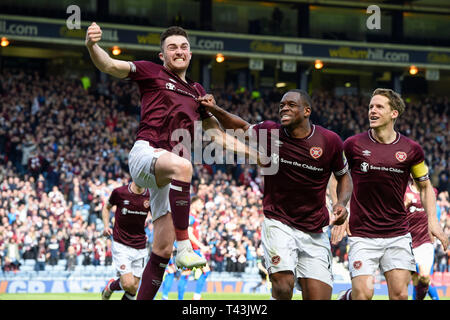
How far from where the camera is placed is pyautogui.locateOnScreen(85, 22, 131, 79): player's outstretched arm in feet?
25.5

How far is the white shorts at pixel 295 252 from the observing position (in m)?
8.69

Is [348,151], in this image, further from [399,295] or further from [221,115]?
[221,115]

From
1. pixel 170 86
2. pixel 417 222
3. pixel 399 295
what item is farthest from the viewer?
pixel 417 222

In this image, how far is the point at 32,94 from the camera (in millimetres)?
29203

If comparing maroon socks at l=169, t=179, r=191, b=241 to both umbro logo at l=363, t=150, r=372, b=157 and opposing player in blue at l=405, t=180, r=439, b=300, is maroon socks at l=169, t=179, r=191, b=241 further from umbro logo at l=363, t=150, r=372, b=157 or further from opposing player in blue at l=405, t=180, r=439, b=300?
opposing player in blue at l=405, t=180, r=439, b=300

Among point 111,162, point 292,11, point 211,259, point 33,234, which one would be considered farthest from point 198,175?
point 292,11

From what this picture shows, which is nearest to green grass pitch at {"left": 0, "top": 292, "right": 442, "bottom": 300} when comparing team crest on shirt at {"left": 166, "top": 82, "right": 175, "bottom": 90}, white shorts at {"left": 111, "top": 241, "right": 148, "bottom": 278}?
white shorts at {"left": 111, "top": 241, "right": 148, "bottom": 278}

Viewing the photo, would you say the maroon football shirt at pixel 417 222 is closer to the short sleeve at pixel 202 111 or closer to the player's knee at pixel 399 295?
the player's knee at pixel 399 295

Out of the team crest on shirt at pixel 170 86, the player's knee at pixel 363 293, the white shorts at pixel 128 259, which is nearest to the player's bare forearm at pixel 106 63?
the team crest on shirt at pixel 170 86

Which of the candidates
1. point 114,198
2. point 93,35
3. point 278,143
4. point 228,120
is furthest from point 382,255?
point 114,198

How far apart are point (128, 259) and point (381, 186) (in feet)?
18.6

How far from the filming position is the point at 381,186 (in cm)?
996

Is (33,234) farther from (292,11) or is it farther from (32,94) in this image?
(292,11)

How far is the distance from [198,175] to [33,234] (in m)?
7.45
